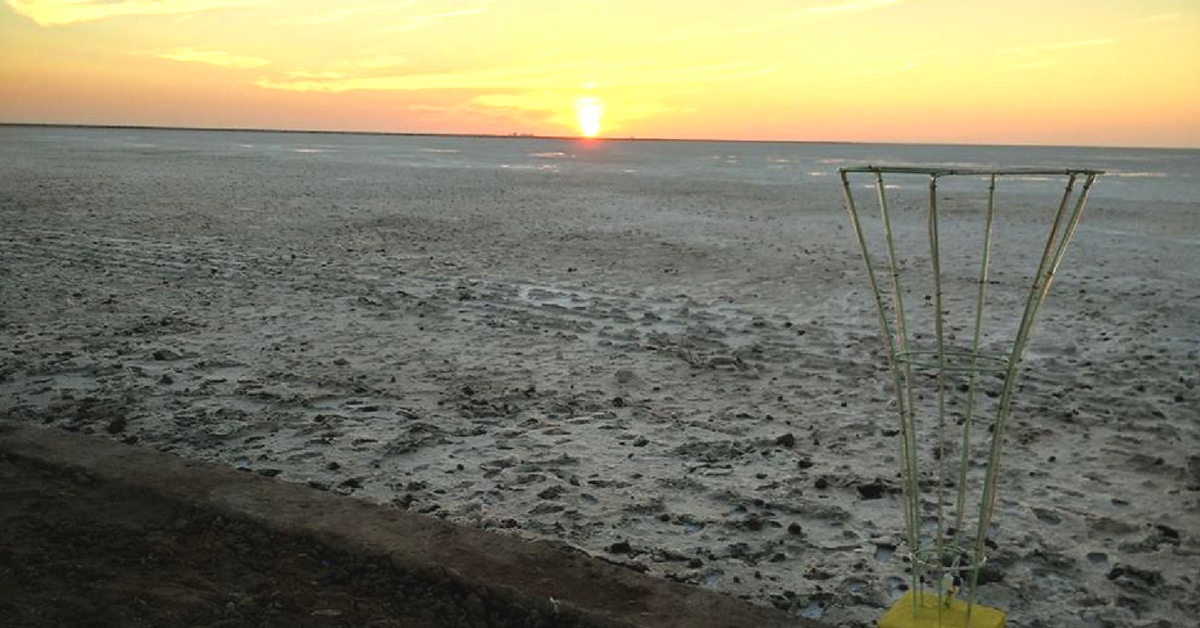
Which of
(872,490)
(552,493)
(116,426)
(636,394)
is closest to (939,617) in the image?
(872,490)

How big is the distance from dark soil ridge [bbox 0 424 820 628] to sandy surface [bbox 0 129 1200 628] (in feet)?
1.69

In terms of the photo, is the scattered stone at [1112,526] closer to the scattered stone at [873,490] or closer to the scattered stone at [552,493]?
the scattered stone at [873,490]

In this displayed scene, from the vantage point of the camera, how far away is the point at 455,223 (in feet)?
62.1

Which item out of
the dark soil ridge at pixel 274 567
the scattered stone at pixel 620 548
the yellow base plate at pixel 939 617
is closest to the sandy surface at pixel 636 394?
the scattered stone at pixel 620 548

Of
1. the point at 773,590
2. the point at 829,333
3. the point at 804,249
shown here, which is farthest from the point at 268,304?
the point at 804,249

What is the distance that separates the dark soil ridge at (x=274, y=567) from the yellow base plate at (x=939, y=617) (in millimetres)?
527

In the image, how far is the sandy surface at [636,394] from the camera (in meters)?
4.32

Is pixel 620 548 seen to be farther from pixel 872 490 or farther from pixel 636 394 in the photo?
pixel 636 394

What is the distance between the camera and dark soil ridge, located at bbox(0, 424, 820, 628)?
3.36 meters

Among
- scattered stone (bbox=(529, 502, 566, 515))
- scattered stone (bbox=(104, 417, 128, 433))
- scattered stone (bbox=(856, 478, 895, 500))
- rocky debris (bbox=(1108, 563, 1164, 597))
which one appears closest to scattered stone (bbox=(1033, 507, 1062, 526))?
rocky debris (bbox=(1108, 563, 1164, 597))

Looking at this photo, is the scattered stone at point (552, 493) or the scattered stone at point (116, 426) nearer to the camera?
the scattered stone at point (552, 493)

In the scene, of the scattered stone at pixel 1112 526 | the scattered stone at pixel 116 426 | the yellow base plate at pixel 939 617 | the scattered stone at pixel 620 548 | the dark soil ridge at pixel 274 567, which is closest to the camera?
the yellow base plate at pixel 939 617

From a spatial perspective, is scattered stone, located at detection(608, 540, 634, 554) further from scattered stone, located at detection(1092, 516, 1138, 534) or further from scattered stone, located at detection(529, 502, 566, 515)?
scattered stone, located at detection(1092, 516, 1138, 534)

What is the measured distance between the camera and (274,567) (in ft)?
12.2
